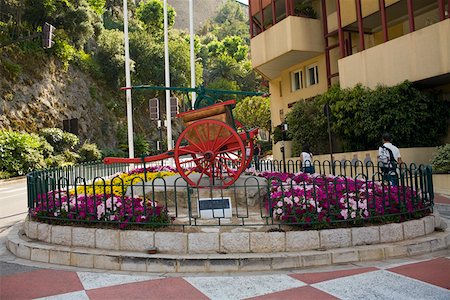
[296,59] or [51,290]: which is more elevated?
[296,59]

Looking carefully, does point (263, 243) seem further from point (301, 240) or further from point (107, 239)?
point (107, 239)

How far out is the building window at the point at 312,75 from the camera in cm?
2119

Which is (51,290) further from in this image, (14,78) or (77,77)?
(77,77)

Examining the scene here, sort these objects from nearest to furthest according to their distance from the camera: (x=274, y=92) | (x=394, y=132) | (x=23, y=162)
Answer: (x=394, y=132), (x=23, y=162), (x=274, y=92)

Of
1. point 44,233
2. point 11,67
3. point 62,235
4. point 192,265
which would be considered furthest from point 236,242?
point 11,67

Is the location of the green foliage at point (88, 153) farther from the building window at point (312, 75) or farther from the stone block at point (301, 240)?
the stone block at point (301, 240)

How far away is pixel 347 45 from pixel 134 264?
1775 cm

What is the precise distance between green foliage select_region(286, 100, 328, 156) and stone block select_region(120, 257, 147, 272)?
13031mm

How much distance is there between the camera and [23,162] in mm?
22438

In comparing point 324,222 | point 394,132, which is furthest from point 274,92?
point 324,222

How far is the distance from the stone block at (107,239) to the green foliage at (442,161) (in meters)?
10.6

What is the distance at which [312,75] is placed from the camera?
21.7 m

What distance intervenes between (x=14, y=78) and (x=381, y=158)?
2761 cm

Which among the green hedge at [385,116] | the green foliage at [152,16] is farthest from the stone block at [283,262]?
the green foliage at [152,16]
